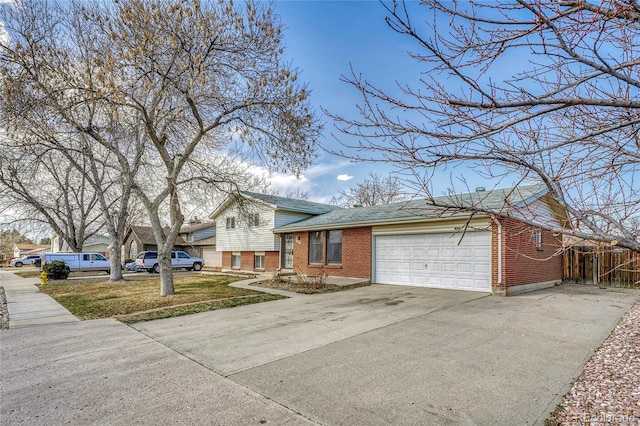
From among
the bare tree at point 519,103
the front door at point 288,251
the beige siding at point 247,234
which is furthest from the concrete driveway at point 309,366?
the beige siding at point 247,234

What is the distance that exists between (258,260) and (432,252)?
12409 millimetres

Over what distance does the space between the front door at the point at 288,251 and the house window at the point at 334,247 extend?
3.45 metres

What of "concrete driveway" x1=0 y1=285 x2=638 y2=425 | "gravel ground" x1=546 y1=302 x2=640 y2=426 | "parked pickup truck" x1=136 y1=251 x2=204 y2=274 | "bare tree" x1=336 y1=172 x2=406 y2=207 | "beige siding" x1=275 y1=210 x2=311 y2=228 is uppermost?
"bare tree" x1=336 y1=172 x2=406 y2=207

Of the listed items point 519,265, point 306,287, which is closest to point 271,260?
point 306,287

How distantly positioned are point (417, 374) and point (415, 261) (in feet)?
30.6

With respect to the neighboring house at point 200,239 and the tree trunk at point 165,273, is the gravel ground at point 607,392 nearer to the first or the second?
the tree trunk at point 165,273

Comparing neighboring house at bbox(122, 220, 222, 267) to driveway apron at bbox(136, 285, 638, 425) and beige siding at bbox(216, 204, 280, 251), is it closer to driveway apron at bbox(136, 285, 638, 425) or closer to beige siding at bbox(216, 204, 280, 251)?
beige siding at bbox(216, 204, 280, 251)

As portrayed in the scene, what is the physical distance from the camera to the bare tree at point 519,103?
2.37 metres

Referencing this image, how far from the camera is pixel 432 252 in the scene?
1310cm

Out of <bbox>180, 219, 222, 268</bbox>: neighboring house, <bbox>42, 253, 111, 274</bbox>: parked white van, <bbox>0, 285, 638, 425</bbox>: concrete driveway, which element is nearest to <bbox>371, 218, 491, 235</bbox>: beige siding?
<bbox>0, 285, 638, 425</bbox>: concrete driveway

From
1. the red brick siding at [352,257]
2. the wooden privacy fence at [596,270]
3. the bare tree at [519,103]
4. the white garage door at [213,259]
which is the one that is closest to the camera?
the bare tree at [519,103]

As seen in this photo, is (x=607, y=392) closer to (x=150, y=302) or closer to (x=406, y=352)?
(x=406, y=352)

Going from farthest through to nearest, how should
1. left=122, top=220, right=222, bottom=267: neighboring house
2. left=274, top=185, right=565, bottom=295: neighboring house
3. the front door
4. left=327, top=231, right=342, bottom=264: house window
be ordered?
left=122, top=220, right=222, bottom=267: neighboring house
the front door
left=327, top=231, right=342, bottom=264: house window
left=274, top=185, right=565, bottom=295: neighboring house

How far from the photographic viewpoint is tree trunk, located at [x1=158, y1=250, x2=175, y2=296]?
1242cm
